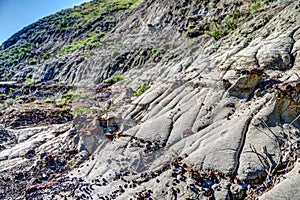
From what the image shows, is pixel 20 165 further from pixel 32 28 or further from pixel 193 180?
pixel 32 28

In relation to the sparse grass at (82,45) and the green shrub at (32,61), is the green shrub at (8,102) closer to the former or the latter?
the green shrub at (32,61)

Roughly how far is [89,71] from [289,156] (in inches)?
722

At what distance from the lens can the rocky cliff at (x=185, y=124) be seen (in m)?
7.85

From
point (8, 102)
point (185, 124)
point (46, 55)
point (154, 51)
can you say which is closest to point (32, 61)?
point (46, 55)

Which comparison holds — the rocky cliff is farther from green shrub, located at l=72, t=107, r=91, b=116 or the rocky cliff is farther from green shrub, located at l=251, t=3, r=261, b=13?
green shrub, located at l=72, t=107, r=91, b=116

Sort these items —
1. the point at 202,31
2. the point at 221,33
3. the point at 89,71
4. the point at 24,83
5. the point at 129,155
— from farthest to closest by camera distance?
the point at 24,83 < the point at 89,71 < the point at 202,31 < the point at 221,33 < the point at 129,155

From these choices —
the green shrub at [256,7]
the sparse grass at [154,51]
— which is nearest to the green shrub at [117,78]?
the sparse grass at [154,51]

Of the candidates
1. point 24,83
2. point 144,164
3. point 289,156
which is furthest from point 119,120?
point 24,83

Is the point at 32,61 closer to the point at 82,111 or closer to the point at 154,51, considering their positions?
the point at 154,51

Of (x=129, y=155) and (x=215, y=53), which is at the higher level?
(x=215, y=53)

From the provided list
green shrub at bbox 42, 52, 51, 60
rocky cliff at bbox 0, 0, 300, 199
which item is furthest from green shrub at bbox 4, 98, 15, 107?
green shrub at bbox 42, 52, 51, 60

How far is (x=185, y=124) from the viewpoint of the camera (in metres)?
10.1

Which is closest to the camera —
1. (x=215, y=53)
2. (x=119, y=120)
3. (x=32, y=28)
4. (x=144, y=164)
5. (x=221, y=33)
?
(x=144, y=164)

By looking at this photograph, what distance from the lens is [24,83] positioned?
2673cm
